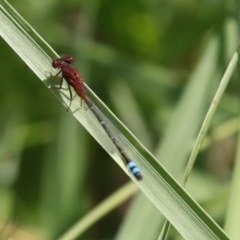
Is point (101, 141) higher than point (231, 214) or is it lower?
higher

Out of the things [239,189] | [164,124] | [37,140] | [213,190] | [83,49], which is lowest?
[213,190]

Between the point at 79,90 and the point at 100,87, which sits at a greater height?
the point at 79,90

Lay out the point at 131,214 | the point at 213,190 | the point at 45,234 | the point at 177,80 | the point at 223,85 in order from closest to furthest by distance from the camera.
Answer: the point at 223,85 < the point at 131,214 < the point at 45,234 < the point at 213,190 < the point at 177,80

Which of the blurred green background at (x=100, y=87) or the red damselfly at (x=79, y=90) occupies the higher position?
the red damselfly at (x=79, y=90)

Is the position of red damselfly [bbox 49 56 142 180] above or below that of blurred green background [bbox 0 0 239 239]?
above

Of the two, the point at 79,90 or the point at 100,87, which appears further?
the point at 100,87

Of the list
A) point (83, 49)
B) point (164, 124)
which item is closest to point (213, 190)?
point (164, 124)

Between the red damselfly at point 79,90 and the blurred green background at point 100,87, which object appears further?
the blurred green background at point 100,87

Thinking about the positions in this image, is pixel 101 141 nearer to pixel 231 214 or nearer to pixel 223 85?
pixel 223 85
